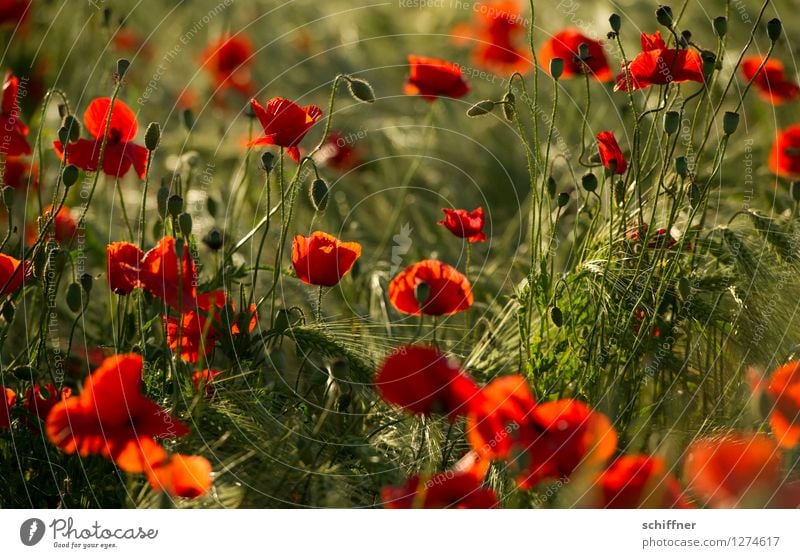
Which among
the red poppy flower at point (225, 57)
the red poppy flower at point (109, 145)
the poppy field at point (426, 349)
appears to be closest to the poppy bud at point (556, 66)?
the poppy field at point (426, 349)

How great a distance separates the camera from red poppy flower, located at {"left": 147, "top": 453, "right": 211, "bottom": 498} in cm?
82

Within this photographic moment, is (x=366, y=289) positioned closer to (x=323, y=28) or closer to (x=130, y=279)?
(x=130, y=279)

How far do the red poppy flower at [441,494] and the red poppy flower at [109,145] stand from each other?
1.34ft

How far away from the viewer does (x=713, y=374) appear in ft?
3.40

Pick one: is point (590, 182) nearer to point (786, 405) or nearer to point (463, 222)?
point (463, 222)

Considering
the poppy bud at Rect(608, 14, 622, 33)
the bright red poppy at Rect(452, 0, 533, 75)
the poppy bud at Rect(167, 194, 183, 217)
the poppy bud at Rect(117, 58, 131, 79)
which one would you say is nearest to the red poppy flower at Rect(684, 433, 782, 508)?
the poppy bud at Rect(608, 14, 622, 33)

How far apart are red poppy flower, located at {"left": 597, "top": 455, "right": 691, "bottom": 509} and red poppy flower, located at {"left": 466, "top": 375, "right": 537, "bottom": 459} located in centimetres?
8

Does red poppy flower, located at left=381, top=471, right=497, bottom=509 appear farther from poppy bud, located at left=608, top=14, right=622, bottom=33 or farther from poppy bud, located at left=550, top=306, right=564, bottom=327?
poppy bud, located at left=608, top=14, right=622, bottom=33

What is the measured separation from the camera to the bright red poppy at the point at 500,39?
158 cm

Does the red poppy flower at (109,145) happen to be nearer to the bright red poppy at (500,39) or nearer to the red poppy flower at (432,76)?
the red poppy flower at (432,76)

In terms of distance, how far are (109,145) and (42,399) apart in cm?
26
